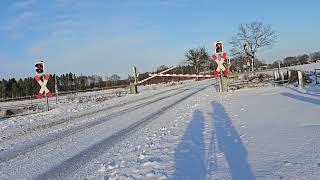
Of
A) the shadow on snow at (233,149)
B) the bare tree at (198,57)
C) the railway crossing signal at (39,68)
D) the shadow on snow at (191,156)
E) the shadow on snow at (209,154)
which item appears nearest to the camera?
the shadow on snow at (233,149)

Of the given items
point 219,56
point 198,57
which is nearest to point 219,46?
point 219,56

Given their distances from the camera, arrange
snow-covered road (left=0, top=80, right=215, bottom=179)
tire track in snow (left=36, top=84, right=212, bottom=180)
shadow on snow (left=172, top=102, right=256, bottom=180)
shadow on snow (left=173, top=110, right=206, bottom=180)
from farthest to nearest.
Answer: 1. snow-covered road (left=0, top=80, right=215, bottom=179)
2. tire track in snow (left=36, top=84, right=212, bottom=180)
3. shadow on snow (left=173, top=110, right=206, bottom=180)
4. shadow on snow (left=172, top=102, right=256, bottom=180)

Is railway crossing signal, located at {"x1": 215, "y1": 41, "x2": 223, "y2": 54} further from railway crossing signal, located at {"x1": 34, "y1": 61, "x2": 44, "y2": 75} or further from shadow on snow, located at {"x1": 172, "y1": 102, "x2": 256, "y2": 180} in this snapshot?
shadow on snow, located at {"x1": 172, "y1": 102, "x2": 256, "y2": 180}

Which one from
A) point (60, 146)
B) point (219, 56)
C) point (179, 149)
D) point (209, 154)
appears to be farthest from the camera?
point (219, 56)

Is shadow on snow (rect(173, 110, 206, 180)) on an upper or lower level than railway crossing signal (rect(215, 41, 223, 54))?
lower

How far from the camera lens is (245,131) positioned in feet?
31.7

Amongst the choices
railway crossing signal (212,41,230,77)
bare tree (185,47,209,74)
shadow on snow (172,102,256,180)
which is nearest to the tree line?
bare tree (185,47,209,74)

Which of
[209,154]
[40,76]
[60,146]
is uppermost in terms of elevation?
[40,76]

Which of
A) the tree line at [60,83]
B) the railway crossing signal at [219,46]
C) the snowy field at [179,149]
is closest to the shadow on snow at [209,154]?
the snowy field at [179,149]

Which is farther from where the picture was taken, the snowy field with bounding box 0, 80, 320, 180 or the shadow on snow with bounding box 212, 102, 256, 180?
the snowy field with bounding box 0, 80, 320, 180

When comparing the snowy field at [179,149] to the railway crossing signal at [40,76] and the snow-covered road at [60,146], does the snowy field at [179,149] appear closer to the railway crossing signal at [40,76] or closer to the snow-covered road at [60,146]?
the snow-covered road at [60,146]

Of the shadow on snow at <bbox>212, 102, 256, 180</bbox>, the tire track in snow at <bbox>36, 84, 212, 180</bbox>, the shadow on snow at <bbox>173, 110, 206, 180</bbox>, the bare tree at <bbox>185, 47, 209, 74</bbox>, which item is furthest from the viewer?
the bare tree at <bbox>185, 47, 209, 74</bbox>

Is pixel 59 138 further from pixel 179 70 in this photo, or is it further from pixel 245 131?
pixel 179 70

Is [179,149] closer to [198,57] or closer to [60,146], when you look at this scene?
[60,146]
